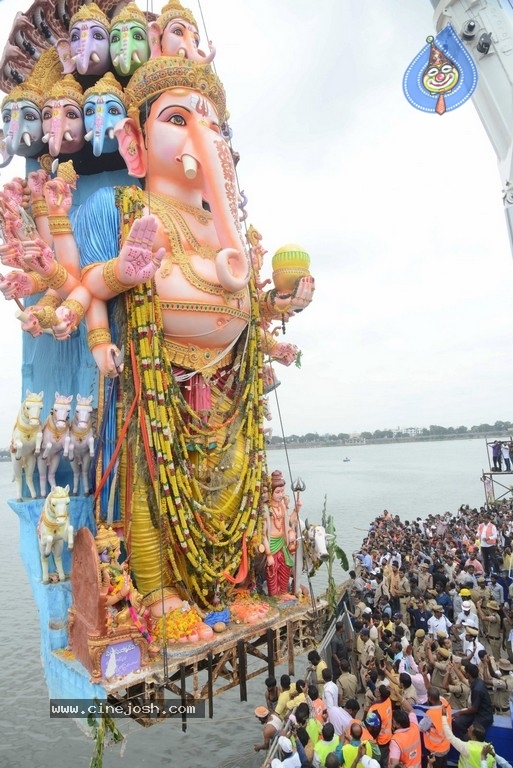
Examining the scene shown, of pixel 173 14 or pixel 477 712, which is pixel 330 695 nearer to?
pixel 477 712

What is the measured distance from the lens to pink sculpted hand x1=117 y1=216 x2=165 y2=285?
6.39m

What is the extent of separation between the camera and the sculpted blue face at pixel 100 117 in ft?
24.7

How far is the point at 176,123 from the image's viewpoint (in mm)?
7492

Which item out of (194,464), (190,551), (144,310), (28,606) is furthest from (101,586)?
(28,606)

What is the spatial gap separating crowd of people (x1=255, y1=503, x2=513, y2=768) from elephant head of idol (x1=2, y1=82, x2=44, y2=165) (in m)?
7.29

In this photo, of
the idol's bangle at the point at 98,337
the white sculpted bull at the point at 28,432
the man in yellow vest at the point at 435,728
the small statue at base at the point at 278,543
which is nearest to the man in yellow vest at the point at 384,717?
the man in yellow vest at the point at 435,728

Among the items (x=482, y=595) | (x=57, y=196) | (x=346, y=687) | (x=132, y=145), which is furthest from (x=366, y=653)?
(x=132, y=145)

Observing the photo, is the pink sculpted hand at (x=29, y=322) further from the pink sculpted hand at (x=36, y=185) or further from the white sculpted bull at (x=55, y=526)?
the pink sculpted hand at (x=36, y=185)

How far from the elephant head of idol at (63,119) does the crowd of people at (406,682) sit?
6.97m

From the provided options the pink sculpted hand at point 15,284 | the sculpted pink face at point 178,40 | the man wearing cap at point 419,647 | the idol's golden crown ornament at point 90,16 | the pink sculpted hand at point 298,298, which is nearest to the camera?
the man wearing cap at point 419,647

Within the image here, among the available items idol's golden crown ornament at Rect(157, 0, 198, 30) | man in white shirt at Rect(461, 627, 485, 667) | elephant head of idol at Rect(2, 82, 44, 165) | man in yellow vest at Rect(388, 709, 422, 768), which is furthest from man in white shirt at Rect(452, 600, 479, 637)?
idol's golden crown ornament at Rect(157, 0, 198, 30)

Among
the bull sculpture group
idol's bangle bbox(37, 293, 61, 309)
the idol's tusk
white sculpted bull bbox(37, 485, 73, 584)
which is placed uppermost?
the idol's tusk

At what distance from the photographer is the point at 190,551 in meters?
6.75

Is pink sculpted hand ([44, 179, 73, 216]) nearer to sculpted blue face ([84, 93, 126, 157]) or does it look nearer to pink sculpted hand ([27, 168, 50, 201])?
pink sculpted hand ([27, 168, 50, 201])
